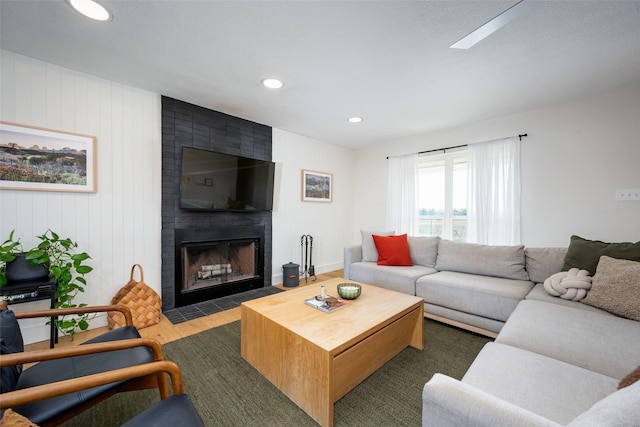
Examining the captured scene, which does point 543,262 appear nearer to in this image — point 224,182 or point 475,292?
point 475,292

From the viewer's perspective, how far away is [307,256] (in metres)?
4.43

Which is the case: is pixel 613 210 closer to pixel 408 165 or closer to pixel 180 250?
pixel 408 165

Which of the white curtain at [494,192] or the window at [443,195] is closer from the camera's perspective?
the white curtain at [494,192]

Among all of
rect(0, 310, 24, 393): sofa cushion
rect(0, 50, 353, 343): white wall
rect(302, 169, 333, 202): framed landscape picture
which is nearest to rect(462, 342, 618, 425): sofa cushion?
rect(0, 310, 24, 393): sofa cushion

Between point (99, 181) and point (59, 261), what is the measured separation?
0.79 meters

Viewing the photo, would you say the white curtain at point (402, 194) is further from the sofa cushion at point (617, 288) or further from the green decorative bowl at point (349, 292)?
the green decorative bowl at point (349, 292)

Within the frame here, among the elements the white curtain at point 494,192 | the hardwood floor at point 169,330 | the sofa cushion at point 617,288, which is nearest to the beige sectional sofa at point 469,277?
the sofa cushion at point 617,288

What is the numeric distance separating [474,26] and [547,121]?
219 cm

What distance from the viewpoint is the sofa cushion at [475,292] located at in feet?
7.57

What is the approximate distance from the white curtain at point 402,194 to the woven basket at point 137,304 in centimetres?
358

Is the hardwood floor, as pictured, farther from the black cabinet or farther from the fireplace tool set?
the fireplace tool set

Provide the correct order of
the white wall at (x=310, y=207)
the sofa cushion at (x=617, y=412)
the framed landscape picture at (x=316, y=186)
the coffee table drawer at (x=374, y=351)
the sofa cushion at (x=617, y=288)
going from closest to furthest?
the sofa cushion at (x=617, y=412), the coffee table drawer at (x=374, y=351), the sofa cushion at (x=617, y=288), the white wall at (x=310, y=207), the framed landscape picture at (x=316, y=186)

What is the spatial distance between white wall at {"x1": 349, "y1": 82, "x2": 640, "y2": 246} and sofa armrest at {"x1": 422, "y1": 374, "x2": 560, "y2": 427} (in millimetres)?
3207

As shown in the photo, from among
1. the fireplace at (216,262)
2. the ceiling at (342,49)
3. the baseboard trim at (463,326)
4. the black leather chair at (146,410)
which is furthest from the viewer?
the fireplace at (216,262)
